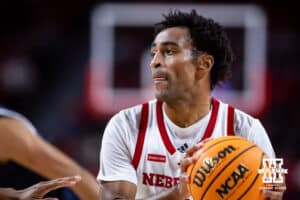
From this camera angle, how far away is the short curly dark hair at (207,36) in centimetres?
463

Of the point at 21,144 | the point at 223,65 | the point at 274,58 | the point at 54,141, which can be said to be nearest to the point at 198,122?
the point at 223,65

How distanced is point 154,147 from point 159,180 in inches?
7.5

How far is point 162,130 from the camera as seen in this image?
4559mm

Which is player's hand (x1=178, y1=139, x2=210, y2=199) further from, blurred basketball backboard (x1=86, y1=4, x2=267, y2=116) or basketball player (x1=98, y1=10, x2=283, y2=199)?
blurred basketball backboard (x1=86, y1=4, x2=267, y2=116)

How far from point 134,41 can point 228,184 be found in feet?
27.7

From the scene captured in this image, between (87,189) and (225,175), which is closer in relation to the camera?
(225,175)

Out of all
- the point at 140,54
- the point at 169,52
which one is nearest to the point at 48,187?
the point at 169,52

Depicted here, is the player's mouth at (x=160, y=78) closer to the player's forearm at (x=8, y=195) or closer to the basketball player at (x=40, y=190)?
the basketball player at (x=40, y=190)

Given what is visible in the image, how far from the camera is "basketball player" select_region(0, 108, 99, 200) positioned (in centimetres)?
448

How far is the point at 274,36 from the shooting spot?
12.7 metres

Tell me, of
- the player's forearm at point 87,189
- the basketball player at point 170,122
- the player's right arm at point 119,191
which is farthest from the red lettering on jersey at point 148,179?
the player's forearm at point 87,189

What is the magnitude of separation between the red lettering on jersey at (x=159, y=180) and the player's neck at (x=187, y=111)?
13.2 inches

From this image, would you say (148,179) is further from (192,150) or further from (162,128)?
(192,150)

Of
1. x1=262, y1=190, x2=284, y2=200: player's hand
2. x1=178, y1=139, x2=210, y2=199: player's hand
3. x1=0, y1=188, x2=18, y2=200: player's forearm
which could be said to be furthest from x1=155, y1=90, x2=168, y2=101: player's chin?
x1=0, y1=188, x2=18, y2=200: player's forearm
